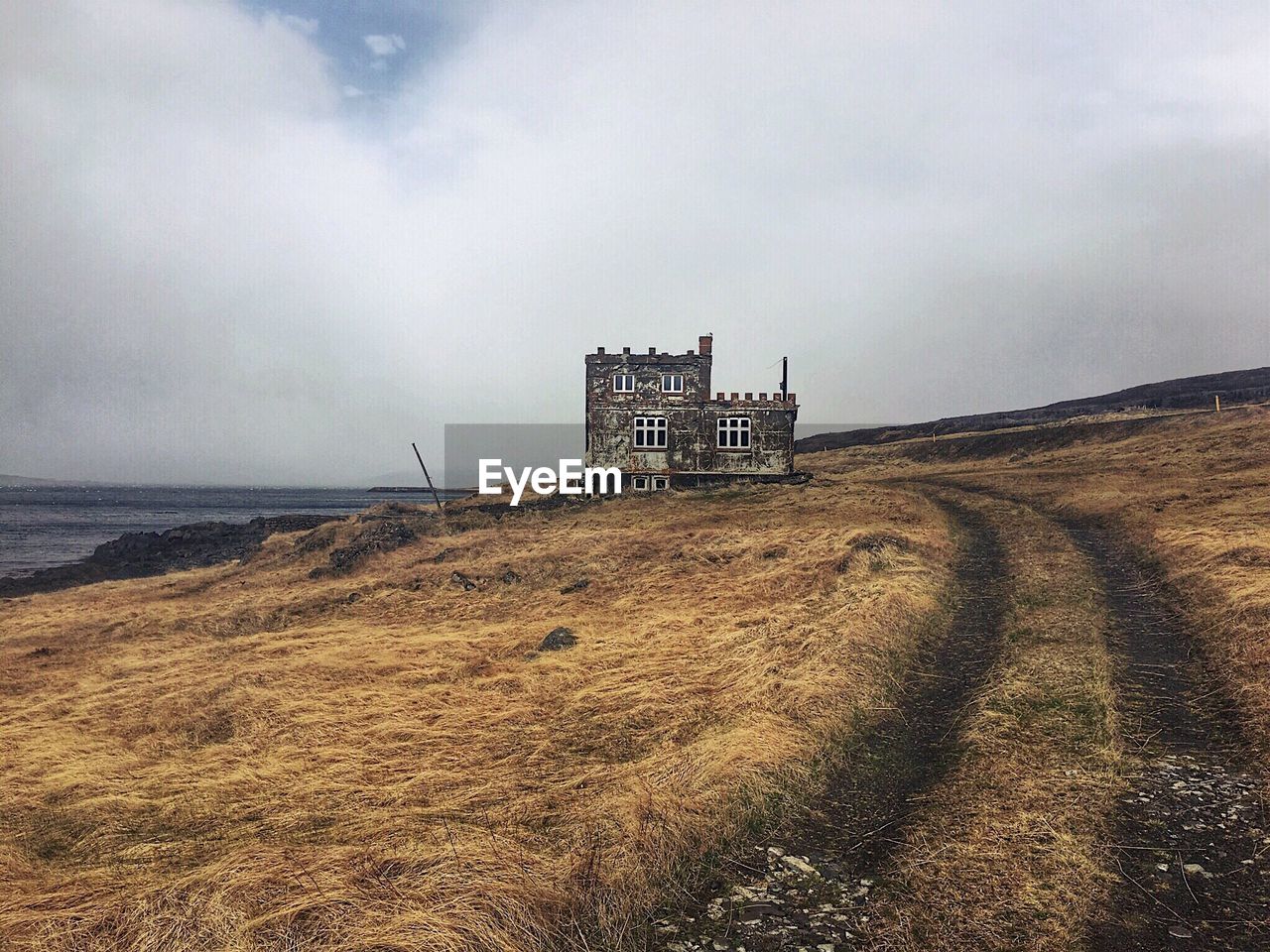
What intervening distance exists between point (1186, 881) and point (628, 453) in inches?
1501

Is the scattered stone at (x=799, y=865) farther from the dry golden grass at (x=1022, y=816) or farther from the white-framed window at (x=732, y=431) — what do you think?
the white-framed window at (x=732, y=431)

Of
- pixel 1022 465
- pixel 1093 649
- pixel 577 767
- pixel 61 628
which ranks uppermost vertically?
pixel 1022 465

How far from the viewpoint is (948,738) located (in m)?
7.86

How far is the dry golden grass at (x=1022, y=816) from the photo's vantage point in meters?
4.68

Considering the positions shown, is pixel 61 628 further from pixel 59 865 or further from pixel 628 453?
pixel 628 453

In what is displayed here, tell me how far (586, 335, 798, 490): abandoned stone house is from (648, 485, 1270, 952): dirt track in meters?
32.3

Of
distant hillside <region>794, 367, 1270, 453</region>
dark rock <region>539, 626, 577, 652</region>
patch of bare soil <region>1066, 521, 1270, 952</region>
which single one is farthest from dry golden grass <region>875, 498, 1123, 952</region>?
distant hillside <region>794, 367, 1270, 453</region>

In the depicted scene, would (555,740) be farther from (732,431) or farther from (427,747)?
(732,431)

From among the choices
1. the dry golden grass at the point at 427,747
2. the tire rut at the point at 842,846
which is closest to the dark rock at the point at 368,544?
the dry golden grass at the point at 427,747

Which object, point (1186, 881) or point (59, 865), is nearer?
point (1186, 881)

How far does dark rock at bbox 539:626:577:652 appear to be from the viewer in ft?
42.9

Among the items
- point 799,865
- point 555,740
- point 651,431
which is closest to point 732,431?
point 651,431

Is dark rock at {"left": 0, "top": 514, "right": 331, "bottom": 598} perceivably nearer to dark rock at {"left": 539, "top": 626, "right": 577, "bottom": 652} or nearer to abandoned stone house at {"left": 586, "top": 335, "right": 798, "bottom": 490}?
abandoned stone house at {"left": 586, "top": 335, "right": 798, "bottom": 490}

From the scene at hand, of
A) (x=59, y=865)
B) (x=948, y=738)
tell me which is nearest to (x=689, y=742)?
(x=948, y=738)
